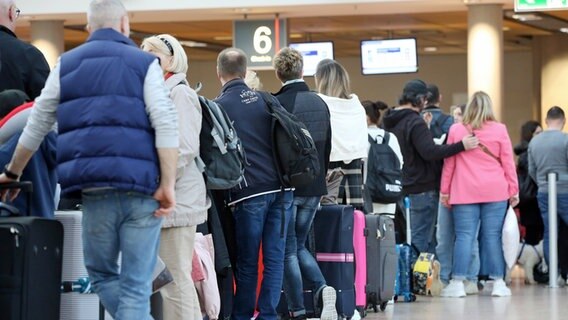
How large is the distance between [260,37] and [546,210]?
254 inches

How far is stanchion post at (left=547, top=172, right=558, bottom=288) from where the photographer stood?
12.9 metres

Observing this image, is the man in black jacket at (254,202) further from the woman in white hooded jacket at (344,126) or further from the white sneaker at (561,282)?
the white sneaker at (561,282)

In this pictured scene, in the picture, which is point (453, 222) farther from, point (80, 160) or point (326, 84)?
point (80, 160)

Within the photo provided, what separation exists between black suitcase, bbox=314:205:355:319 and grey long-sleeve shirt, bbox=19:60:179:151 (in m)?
3.60

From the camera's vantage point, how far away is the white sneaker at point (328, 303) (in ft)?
27.2

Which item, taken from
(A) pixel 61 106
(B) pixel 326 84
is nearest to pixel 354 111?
(B) pixel 326 84

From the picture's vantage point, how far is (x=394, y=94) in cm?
2808

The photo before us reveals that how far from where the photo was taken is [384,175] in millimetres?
10750

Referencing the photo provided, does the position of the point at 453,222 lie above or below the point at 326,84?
below

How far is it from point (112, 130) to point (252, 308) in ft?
8.59

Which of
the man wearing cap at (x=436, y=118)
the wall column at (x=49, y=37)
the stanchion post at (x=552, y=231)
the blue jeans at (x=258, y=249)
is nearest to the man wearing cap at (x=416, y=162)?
the man wearing cap at (x=436, y=118)

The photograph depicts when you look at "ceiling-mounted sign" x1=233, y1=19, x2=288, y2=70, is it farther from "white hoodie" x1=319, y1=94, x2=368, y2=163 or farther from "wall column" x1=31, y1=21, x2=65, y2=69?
"white hoodie" x1=319, y1=94, x2=368, y2=163

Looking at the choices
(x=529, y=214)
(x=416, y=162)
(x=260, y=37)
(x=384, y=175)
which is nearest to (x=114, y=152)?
(x=384, y=175)

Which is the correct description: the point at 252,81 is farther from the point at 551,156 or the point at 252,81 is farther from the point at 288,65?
the point at 551,156
